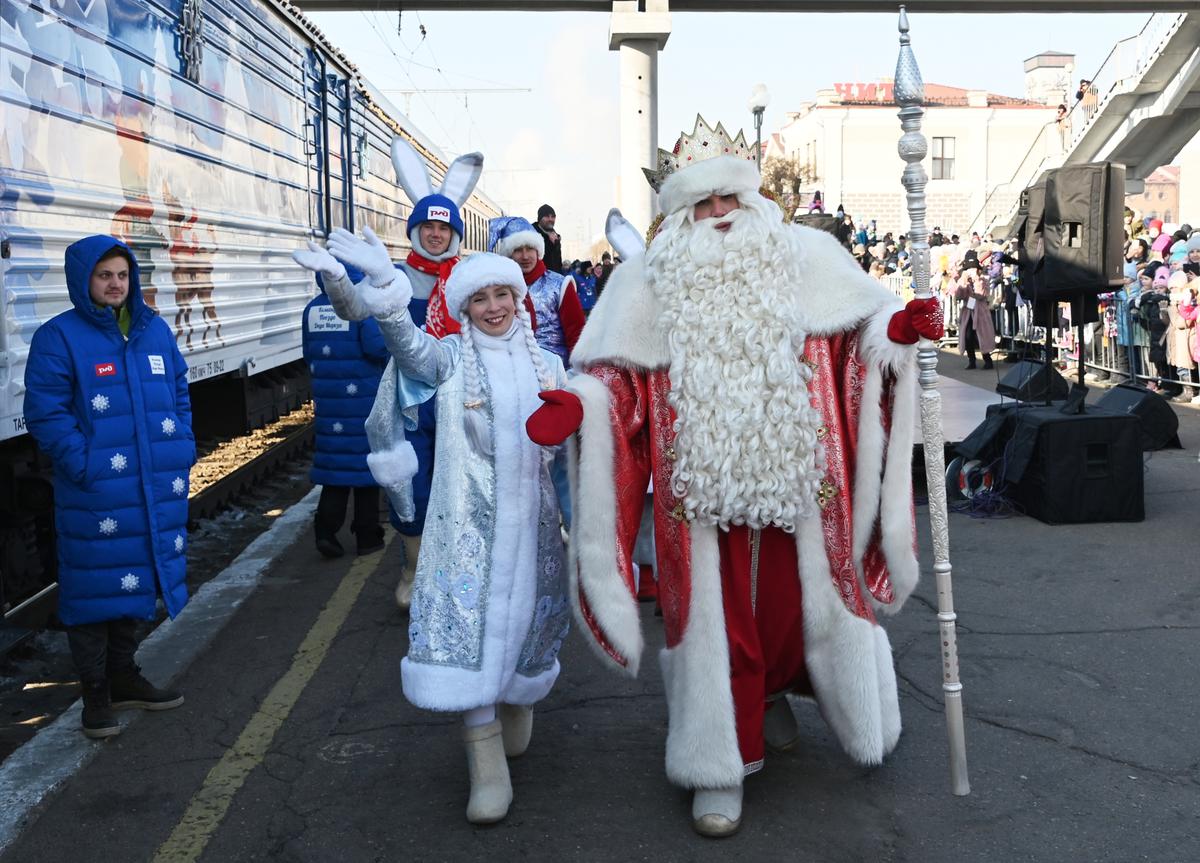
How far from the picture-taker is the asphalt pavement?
3.51m

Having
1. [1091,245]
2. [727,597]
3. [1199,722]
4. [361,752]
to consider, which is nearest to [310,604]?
[361,752]

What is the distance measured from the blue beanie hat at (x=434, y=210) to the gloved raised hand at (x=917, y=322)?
106 inches

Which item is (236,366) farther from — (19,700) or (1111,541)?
(1111,541)

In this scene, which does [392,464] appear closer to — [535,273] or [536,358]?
[536,358]

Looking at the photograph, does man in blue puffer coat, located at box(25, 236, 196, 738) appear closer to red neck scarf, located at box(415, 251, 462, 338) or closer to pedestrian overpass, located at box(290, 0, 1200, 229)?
red neck scarf, located at box(415, 251, 462, 338)

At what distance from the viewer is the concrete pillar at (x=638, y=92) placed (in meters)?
19.0

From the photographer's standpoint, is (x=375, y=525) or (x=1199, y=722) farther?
(x=375, y=525)

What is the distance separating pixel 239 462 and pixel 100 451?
6118mm

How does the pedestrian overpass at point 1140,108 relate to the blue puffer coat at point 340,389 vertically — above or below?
above

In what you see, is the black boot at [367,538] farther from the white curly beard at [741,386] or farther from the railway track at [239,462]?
the white curly beard at [741,386]

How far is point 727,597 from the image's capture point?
364cm

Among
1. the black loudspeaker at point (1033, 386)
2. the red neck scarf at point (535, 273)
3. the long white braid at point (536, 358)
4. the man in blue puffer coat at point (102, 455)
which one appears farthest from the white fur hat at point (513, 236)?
the black loudspeaker at point (1033, 386)

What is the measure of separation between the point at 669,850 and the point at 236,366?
664 centimetres

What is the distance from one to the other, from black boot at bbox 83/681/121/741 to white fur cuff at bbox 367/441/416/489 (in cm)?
134
